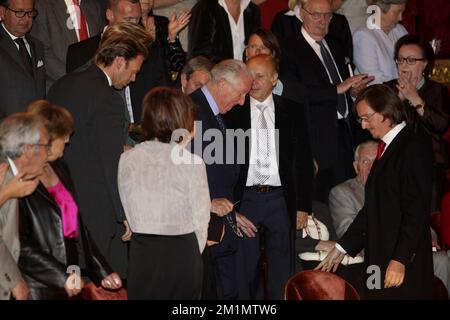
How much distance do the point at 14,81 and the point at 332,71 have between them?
2.52m

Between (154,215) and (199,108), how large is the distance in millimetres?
1216

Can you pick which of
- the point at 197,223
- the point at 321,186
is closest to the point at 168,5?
the point at 321,186

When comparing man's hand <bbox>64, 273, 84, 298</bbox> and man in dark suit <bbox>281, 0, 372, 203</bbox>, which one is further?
man in dark suit <bbox>281, 0, 372, 203</bbox>

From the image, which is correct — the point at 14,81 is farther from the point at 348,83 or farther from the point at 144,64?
the point at 348,83

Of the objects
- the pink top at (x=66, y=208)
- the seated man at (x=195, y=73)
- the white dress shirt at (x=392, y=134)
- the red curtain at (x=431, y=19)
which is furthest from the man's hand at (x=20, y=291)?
the red curtain at (x=431, y=19)

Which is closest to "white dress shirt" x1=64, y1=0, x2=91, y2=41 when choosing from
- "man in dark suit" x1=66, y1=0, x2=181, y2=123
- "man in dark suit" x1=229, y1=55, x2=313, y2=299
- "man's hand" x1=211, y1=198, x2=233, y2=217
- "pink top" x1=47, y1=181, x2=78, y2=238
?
"man in dark suit" x1=66, y1=0, x2=181, y2=123

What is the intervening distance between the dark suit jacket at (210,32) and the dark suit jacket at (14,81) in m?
1.44

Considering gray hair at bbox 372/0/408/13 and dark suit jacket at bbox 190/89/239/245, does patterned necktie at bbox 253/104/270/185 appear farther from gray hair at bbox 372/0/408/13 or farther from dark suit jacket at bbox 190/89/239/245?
gray hair at bbox 372/0/408/13

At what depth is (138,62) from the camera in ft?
18.9

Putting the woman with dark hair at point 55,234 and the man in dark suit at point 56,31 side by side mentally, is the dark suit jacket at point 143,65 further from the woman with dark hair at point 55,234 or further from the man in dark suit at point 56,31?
the woman with dark hair at point 55,234

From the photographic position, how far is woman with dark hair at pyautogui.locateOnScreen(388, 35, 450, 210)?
279 inches

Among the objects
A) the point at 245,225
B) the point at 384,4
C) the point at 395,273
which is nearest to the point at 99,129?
the point at 245,225

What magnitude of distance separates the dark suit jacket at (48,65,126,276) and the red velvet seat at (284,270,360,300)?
120 cm
